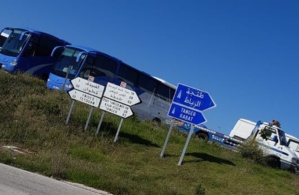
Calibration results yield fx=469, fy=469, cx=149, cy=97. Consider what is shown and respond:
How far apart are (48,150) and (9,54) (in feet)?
57.4

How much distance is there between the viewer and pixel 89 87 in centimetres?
1730

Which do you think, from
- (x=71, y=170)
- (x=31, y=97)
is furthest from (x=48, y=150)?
(x=31, y=97)

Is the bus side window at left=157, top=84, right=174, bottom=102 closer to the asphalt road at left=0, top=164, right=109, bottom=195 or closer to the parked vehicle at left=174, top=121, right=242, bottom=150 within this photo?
the parked vehicle at left=174, top=121, right=242, bottom=150

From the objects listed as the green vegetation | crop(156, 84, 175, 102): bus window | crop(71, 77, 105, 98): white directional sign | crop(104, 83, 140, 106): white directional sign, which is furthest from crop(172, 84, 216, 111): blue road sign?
crop(156, 84, 175, 102): bus window

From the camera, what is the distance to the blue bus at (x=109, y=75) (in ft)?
91.0

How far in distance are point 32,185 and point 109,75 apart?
20.4m

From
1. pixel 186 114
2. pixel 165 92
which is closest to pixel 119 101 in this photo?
pixel 186 114

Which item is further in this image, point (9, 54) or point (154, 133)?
point (9, 54)

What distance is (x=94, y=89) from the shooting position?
56.4ft

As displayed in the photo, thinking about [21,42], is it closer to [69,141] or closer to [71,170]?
[69,141]

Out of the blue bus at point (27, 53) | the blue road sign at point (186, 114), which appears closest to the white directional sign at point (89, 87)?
the blue road sign at point (186, 114)

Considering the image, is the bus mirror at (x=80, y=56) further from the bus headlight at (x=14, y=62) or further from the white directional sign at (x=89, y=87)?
the white directional sign at (x=89, y=87)

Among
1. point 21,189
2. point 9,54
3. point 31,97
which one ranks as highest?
point 9,54

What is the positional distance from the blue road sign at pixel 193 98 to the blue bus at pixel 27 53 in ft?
Result: 50.3
